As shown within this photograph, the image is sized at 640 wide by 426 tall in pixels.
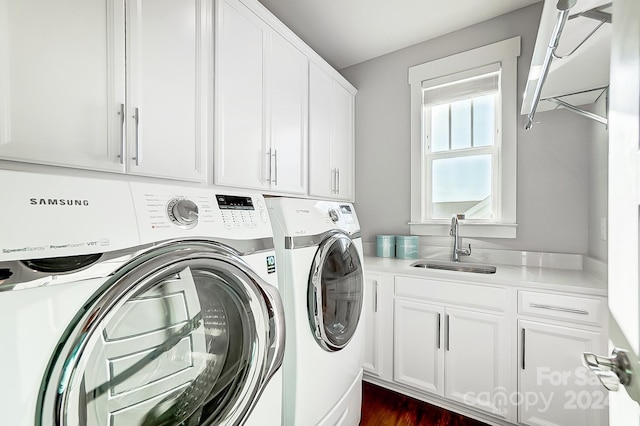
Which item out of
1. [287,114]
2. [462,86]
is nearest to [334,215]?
[287,114]

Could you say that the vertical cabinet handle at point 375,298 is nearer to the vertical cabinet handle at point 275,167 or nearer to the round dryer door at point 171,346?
the vertical cabinet handle at point 275,167

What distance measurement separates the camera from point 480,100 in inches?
90.8

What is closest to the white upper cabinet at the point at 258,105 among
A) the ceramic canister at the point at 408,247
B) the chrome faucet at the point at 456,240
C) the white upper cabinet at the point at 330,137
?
the white upper cabinet at the point at 330,137

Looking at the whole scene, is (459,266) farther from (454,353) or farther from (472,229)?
(454,353)

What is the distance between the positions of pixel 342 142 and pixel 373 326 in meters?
1.58

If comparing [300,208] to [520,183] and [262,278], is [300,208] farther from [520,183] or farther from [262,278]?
[520,183]

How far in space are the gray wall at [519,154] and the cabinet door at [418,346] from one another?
2.65 ft

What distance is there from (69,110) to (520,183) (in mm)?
2600

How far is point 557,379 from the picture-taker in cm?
149

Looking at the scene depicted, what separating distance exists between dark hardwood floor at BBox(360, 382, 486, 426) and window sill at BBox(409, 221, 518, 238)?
4.08 feet

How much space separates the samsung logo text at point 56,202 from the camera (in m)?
0.54

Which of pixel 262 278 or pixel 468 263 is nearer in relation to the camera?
pixel 262 278

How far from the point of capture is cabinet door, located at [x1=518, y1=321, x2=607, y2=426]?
4.63ft

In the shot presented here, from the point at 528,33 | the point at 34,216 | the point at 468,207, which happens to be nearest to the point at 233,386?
the point at 34,216
